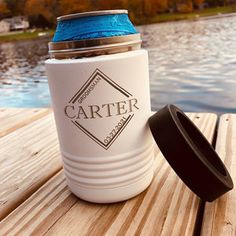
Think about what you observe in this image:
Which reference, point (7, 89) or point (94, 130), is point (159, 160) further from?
point (7, 89)

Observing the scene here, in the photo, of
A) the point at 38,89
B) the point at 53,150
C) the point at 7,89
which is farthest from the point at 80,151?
the point at 7,89

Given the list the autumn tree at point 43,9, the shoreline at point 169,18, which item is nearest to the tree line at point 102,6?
the autumn tree at point 43,9

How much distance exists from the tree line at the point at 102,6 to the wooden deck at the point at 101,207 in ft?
42.2

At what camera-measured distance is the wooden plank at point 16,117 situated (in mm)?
1358

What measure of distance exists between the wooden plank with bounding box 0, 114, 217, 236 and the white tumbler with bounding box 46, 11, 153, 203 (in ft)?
0.09

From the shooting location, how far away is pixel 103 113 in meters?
0.67

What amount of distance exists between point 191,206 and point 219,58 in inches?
158

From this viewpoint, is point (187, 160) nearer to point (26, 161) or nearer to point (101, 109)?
point (101, 109)

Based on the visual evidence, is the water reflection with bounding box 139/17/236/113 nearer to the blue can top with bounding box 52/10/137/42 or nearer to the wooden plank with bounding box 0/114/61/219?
the wooden plank with bounding box 0/114/61/219

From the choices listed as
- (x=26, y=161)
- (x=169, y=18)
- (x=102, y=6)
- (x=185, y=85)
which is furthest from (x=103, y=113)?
(x=169, y=18)

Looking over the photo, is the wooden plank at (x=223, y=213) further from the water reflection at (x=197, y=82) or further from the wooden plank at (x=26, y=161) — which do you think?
the water reflection at (x=197, y=82)

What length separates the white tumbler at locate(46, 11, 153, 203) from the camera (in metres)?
0.65

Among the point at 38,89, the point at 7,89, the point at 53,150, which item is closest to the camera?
the point at 53,150

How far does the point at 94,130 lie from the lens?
686 mm
